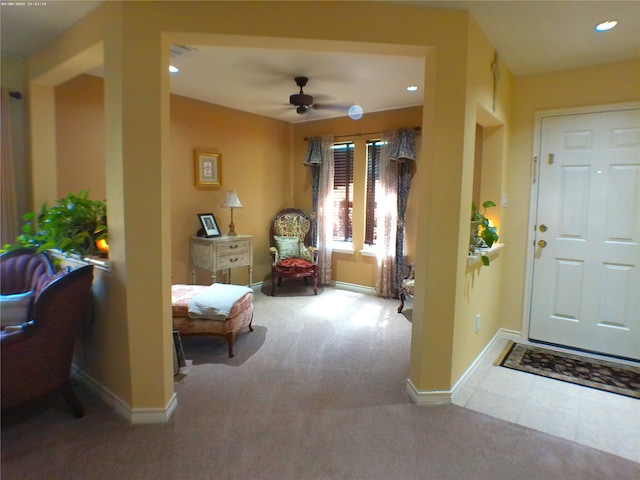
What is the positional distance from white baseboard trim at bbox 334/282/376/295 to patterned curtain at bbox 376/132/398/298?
0.25 metres

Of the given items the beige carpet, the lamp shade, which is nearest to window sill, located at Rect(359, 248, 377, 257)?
the lamp shade

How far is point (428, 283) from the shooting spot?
2.27 metres

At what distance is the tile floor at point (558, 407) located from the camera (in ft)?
6.77

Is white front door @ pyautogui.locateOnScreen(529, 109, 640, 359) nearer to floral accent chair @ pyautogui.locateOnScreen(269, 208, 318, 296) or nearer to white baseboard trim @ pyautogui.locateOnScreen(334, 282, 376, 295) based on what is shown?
white baseboard trim @ pyautogui.locateOnScreen(334, 282, 376, 295)

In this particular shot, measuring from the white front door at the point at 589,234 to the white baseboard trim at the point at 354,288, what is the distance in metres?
2.12

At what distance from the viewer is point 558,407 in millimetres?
2350

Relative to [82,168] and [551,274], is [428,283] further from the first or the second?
[82,168]

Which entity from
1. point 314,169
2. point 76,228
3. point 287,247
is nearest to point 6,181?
point 76,228

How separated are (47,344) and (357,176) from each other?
155 inches

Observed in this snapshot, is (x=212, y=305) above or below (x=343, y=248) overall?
below

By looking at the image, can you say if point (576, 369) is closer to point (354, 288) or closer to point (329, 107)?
point (354, 288)

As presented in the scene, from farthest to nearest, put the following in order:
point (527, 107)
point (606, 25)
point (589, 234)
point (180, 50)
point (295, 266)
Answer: point (295, 266) → point (527, 107) → point (589, 234) → point (180, 50) → point (606, 25)

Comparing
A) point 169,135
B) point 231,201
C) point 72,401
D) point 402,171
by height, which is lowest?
point 72,401

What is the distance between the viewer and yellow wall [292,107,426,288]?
15.2 feet
